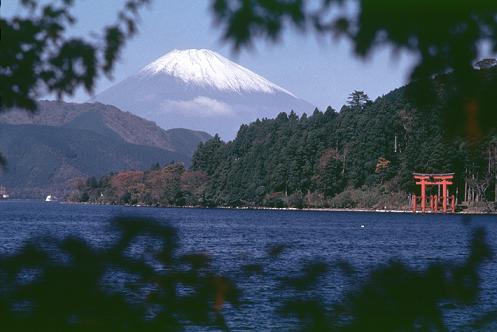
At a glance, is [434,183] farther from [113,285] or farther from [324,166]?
[113,285]

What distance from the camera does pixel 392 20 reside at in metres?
3.31

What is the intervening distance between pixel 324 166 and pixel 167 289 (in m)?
107

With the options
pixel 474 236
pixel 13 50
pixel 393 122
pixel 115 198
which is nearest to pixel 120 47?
pixel 13 50

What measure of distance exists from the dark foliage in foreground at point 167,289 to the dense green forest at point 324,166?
7678cm

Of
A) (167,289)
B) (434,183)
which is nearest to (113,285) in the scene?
(167,289)

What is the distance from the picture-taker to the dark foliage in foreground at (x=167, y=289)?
10.9 feet

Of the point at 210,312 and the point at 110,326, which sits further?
the point at 210,312

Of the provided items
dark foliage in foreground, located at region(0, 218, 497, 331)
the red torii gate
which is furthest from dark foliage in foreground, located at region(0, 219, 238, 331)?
the red torii gate

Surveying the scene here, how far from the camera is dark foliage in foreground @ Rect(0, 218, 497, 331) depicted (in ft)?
10.9

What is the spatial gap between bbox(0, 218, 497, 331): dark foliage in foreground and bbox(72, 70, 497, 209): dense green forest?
76.8m

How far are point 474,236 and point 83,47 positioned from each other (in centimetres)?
195

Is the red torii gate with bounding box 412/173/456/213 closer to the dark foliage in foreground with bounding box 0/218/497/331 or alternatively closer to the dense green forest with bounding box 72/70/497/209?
the dense green forest with bounding box 72/70/497/209

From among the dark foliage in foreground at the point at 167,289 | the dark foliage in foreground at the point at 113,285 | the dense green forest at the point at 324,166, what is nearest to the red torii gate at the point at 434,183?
the dense green forest at the point at 324,166

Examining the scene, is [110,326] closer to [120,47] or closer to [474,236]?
[120,47]
